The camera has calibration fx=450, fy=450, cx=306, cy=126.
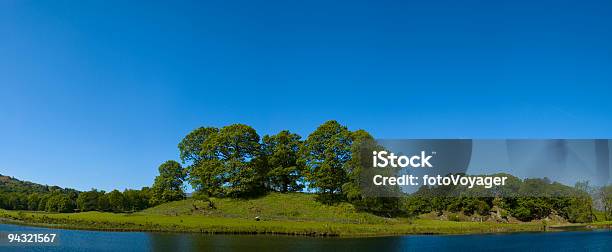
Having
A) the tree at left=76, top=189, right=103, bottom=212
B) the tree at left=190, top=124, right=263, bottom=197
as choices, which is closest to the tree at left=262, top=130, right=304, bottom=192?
the tree at left=190, top=124, right=263, bottom=197

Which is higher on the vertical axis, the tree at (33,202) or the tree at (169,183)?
the tree at (169,183)

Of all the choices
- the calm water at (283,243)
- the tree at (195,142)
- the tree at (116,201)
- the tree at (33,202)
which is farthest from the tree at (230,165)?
the tree at (33,202)

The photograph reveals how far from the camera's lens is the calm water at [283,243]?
3616 centimetres

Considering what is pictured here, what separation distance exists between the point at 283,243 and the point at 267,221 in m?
17.4

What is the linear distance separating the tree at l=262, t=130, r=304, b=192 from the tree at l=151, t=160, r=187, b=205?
624 inches

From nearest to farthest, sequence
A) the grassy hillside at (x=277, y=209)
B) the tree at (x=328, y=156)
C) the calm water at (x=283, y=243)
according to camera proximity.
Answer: the calm water at (x=283, y=243), the grassy hillside at (x=277, y=209), the tree at (x=328, y=156)

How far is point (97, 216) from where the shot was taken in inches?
2411

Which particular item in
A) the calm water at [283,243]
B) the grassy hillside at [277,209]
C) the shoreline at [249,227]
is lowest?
the calm water at [283,243]

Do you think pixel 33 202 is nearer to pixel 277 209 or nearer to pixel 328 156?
pixel 277 209

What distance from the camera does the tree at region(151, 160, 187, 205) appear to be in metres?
77.1

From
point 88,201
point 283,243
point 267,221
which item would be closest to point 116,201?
point 88,201

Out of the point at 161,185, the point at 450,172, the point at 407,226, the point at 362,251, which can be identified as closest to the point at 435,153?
the point at 450,172

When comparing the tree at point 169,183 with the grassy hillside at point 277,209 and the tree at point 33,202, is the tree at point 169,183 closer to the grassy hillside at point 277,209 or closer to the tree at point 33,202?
the grassy hillside at point 277,209

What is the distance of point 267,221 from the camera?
57.0 m
